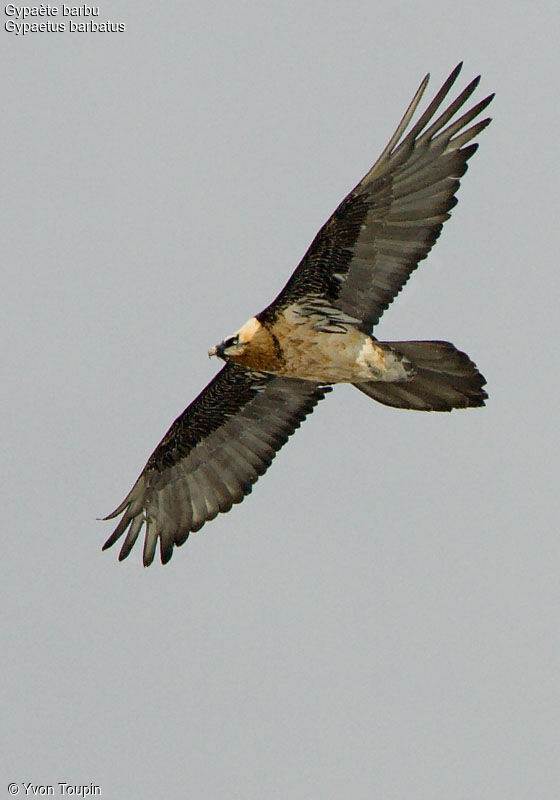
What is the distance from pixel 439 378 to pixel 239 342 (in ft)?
6.75

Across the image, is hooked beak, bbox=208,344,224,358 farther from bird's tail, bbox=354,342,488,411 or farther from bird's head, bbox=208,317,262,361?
bird's tail, bbox=354,342,488,411

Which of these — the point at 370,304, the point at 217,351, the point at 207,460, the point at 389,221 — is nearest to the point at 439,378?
the point at 370,304

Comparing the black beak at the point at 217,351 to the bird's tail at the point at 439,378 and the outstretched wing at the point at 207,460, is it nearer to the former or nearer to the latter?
the outstretched wing at the point at 207,460

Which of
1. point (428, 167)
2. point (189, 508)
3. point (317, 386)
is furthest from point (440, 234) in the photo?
point (189, 508)

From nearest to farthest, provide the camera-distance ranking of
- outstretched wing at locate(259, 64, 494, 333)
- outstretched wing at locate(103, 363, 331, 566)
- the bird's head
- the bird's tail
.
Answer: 1. outstretched wing at locate(259, 64, 494, 333)
2. the bird's tail
3. the bird's head
4. outstretched wing at locate(103, 363, 331, 566)

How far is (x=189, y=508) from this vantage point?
18453 millimetres

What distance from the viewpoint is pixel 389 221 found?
16188 mm

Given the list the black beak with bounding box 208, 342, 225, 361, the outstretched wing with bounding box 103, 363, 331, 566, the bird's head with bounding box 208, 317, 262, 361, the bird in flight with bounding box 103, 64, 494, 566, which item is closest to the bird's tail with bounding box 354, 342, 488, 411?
the bird in flight with bounding box 103, 64, 494, 566

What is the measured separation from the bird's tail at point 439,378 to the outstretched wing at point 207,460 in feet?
5.89

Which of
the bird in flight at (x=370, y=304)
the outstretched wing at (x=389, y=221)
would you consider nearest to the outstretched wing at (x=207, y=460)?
the bird in flight at (x=370, y=304)

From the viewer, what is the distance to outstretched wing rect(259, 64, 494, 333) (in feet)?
52.0

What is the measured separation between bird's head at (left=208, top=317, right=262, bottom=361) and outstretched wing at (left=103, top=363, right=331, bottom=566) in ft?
4.62

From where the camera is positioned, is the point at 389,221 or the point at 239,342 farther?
the point at 239,342

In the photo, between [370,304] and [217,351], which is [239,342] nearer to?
[217,351]
